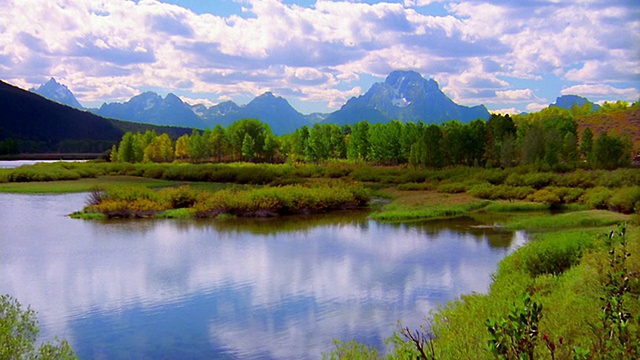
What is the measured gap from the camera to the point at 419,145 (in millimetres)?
78875

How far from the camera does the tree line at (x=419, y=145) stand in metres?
69.1

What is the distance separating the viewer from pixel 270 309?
50.0 feet

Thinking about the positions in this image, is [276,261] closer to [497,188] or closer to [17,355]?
[17,355]

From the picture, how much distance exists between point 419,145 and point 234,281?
63326 mm

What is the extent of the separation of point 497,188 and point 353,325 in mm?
36107

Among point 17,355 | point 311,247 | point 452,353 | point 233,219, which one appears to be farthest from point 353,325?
point 233,219

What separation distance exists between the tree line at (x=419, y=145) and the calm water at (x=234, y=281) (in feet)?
138

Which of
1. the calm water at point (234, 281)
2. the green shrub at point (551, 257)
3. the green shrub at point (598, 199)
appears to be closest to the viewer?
the calm water at point (234, 281)

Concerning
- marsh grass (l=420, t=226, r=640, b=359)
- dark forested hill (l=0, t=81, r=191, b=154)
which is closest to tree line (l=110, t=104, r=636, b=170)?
marsh grass (l=420, t=226, r=640, b=359)

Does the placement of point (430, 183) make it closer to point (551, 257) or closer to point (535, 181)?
point (535, 181)

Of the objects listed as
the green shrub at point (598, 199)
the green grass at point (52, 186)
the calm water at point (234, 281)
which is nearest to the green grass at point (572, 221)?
the calm water at point (234, 281)

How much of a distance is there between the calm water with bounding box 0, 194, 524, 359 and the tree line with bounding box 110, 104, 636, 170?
4217 cm

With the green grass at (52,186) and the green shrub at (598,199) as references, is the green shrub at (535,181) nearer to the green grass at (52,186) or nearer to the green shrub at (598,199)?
the green shrub at (598,199)

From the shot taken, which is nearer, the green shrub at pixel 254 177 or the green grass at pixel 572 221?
the green grass at pixel 572 221
